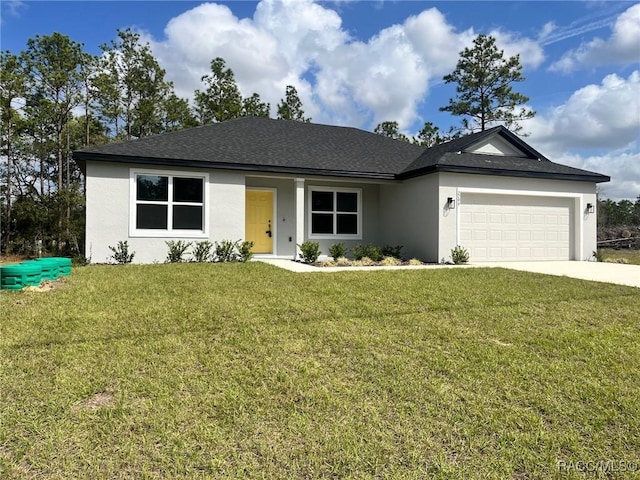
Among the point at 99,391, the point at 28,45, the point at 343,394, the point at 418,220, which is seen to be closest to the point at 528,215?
the point at 418,220

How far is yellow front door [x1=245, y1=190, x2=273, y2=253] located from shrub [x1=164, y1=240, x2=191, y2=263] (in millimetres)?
2714

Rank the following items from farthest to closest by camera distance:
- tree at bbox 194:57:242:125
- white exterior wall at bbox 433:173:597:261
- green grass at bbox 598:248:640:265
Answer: tree at bbox 194:57:242:125
green grass at bbox 598:248:640:265
white exterior wall at bbox 433:173:597:261

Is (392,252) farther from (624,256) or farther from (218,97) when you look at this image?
(218,97)

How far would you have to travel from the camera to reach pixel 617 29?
12852mm

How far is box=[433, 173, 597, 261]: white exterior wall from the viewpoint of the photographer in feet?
41.9

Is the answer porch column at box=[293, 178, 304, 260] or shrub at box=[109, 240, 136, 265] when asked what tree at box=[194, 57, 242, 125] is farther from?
shrub at box=[109, 240, 136, 265]

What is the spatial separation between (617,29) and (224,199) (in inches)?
533

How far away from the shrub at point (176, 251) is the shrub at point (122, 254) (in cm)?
101

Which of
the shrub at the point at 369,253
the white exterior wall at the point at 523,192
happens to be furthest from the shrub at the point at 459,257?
the shrub at the point at 369,253

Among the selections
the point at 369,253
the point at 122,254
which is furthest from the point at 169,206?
the point at 369,253

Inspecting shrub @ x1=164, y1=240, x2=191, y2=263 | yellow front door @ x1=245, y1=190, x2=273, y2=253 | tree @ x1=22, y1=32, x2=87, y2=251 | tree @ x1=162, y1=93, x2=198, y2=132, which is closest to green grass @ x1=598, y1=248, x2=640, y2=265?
yellow front door @ x1=245, y1=190, x2=273, y2=253

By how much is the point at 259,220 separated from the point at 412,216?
5330 millimetres

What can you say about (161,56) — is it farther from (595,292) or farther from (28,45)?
(595,292)

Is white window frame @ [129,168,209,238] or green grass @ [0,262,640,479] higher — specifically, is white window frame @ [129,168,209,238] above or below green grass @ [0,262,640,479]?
above
